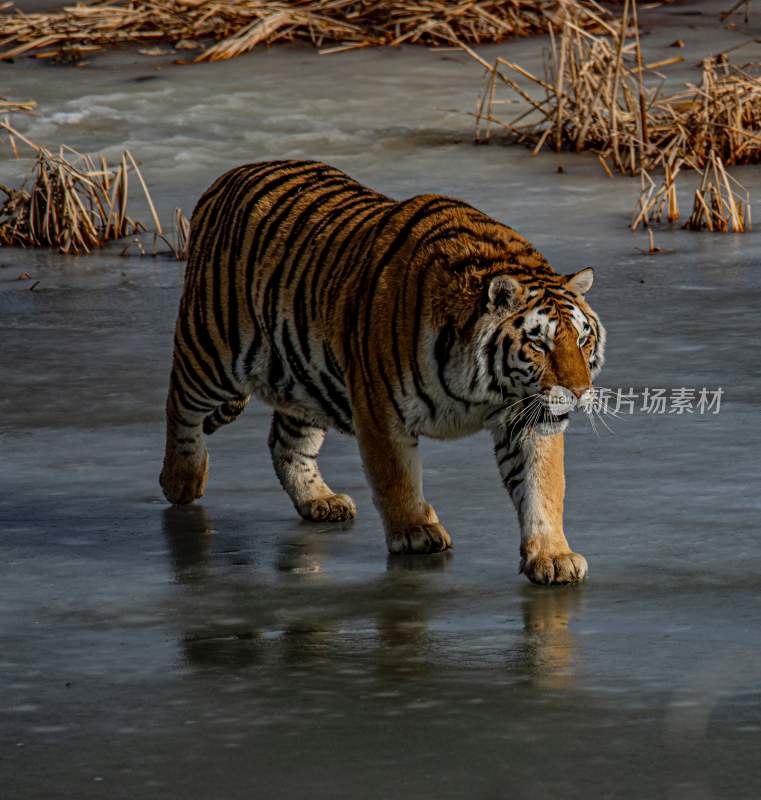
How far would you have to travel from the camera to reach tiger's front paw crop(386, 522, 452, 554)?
4.70 m

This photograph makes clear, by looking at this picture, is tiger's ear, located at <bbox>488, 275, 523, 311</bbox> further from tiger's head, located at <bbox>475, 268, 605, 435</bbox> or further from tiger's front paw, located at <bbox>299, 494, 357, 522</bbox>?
tiger's front paw, located at <bbox>299, 494, 357, 522</bbox>

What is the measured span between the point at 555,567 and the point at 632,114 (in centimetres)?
616

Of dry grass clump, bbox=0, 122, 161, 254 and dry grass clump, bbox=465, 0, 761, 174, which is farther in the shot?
dry grass clump, bbox=465, 0, 761, 174

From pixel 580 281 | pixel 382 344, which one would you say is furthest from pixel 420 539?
pixel 580 281

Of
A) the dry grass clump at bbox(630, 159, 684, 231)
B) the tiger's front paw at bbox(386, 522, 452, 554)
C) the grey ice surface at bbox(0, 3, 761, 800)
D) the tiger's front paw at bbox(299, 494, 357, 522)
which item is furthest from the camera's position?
the dry grass clump at bbox(630, 159, 684, 231)

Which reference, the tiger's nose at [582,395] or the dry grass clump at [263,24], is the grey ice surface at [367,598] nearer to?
the tiger's nose at [582,395]

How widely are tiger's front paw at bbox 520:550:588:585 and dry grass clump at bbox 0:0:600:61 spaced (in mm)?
9305

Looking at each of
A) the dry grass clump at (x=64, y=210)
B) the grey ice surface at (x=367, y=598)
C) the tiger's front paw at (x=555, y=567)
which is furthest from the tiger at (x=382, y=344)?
the dry grass clump at (x=64, y=210)

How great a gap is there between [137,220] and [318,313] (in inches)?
189

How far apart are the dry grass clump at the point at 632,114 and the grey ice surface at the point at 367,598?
1414 mm

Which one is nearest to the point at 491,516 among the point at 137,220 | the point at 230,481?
the point at 230,481

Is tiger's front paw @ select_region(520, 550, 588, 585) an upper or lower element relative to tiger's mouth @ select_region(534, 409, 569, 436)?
lower

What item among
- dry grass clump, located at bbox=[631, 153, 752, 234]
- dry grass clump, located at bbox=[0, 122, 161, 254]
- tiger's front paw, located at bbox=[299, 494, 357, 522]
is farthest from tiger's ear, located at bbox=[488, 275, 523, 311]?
dry grass clump, located at bbox=[0, 122, 161, 254]

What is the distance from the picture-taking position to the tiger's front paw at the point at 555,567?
4.42 metres
